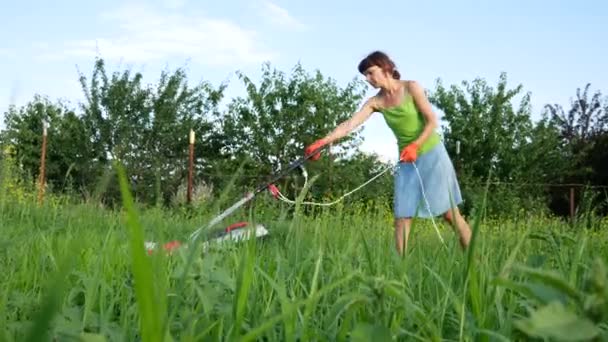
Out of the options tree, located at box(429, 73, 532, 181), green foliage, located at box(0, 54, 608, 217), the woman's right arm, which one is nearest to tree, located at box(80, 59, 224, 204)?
green foliage, located at box(0, 54, 608, 217)

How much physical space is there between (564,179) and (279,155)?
35.4 ft

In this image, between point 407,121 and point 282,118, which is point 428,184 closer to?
point 407,121

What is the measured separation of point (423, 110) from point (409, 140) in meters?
0.27

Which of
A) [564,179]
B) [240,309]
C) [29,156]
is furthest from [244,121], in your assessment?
[240,309]

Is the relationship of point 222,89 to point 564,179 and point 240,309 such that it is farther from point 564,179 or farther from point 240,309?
point 240,309

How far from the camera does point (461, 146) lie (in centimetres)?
2750

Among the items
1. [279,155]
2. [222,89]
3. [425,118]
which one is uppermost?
[222,89]

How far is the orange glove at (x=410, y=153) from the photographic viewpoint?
4.91 meters

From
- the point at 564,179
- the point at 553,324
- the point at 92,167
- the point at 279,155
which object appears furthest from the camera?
the point at 564,179

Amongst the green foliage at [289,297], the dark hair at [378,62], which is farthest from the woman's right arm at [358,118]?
the green foliage at [289,297]

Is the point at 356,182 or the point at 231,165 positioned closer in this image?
the point at 356,182

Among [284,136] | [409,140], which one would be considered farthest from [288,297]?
[284,136]

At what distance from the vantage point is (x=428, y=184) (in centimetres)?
504

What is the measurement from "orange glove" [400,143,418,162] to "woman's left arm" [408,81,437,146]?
0.05 meters
